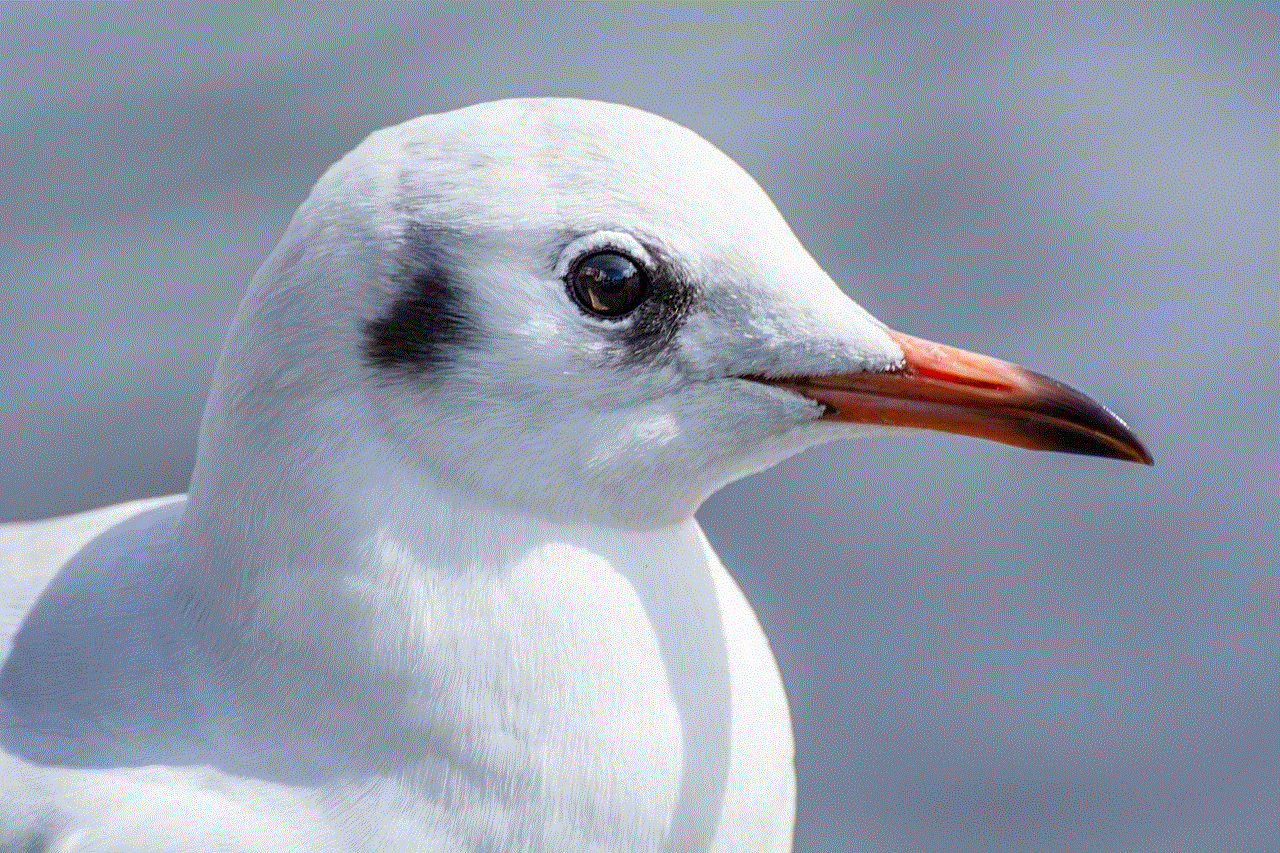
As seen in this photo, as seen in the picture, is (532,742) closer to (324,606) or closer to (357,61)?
(324,606)

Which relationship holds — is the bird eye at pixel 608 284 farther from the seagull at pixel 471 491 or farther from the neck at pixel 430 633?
the neck at pixel 430 633

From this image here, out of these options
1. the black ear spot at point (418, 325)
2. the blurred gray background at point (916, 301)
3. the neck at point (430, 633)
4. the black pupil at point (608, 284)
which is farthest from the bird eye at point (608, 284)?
the blurred gray background at point (916, 301)

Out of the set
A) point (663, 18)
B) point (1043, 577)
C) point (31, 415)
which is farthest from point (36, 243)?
point (1043, 577)

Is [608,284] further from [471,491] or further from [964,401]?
[964,401]

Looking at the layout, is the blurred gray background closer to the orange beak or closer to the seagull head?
the orange beak

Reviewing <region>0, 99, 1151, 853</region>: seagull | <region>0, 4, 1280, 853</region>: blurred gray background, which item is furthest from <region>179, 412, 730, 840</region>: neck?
<region>0, 4, 1280, 853</region>: blurred gray background

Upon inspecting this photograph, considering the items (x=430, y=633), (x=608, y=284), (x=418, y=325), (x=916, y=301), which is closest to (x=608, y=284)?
(x=608, y=284)
